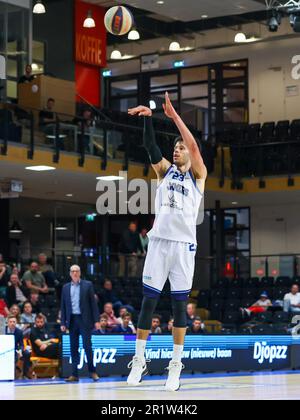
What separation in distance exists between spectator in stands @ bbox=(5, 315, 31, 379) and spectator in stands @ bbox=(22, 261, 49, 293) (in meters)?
5.74

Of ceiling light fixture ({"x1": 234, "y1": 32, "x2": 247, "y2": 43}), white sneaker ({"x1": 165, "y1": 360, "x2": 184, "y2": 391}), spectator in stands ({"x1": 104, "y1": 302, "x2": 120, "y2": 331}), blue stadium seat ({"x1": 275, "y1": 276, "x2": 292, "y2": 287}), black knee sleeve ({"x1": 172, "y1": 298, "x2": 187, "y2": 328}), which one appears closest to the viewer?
white sneaker ({"x1": 165, "y1": 360, "x2": 184, "y2": 391})

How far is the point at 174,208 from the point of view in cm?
902

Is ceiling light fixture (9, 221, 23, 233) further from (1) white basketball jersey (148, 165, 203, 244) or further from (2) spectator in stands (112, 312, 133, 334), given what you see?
(1) white basketball jersey (148, 165, 203, 244)

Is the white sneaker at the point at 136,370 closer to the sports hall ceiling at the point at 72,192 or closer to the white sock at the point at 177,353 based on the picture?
the white sock at the point at 177,353

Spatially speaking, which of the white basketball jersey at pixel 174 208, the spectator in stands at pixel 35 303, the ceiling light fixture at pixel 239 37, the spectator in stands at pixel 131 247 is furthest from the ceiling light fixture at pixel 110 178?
the white basketball jersey at pixel 174 208

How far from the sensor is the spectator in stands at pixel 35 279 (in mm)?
23306

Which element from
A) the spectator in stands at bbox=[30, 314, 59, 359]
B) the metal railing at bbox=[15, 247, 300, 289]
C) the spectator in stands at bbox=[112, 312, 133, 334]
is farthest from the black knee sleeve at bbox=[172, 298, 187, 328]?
the metal railing at bbox=[15, 247, 300, 289]

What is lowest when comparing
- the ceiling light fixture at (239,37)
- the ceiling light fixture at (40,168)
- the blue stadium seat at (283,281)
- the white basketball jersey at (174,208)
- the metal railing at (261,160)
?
the blue stadium seat at (283,281)

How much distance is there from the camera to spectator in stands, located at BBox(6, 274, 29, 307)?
21.7 metres

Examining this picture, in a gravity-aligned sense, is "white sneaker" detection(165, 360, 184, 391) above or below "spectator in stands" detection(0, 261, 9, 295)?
below

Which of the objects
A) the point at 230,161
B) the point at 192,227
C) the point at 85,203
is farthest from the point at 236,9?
the point at 192,227

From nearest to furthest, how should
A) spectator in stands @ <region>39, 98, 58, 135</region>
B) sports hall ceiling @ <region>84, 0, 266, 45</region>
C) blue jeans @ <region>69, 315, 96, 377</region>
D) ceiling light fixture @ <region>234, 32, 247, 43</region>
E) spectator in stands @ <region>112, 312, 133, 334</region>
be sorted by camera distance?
blue jeans @ <region>69, 315, 96, 377</region>, spectator in stands @ <region>112, 312, 133, 334</region>, spectator in stands @ <region>39, 98, 58, 135</region>, sports hall ceiling @ <region>84, 0, 266, 45</region>, ceiling light fixture @ <region>234, 32, 247, 43</region>

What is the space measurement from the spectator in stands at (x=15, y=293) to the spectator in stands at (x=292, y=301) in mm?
7324
